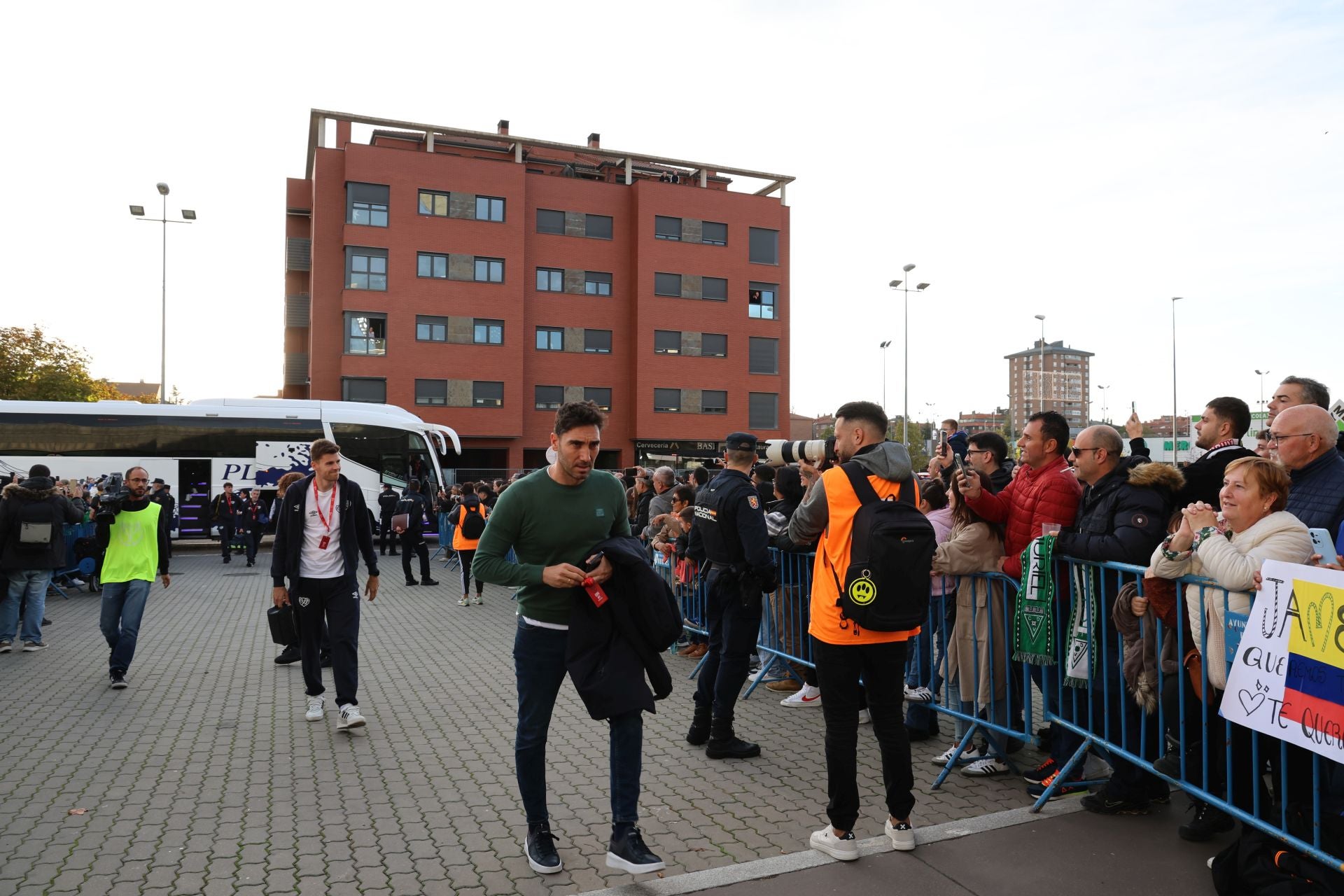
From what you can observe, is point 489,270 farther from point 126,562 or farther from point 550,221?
point 126,562

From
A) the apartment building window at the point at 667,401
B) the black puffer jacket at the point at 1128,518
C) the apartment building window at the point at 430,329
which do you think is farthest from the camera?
the apartment building window at the point at 667,401

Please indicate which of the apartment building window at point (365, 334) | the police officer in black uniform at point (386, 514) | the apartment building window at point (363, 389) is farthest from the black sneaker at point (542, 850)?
the apartment building window at point (365, 334)

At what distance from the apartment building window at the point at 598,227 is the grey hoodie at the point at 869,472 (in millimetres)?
39030

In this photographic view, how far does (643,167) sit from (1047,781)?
143 ft

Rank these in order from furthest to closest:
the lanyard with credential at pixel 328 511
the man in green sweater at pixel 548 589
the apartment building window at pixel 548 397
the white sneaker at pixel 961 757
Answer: the apartment building window at pixel 548 397 < the lanyard with credential at pixel 328 511 < the white sneaker at pixel 961 757 < the man in green sweater at pixel 548 589

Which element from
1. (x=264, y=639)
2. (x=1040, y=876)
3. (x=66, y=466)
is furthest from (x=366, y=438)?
(x=1040, y=876)

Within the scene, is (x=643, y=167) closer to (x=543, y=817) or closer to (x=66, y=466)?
(x=66, y=466)

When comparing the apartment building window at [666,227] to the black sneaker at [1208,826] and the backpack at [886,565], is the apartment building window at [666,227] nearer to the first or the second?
the backpack at [886,565]

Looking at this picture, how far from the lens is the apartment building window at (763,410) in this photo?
44250 millimetres

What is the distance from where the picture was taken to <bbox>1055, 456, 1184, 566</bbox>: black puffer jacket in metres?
4.23

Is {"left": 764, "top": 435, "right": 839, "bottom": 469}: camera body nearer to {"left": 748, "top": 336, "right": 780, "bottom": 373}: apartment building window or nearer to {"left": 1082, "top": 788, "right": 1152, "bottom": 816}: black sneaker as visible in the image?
{"left": 1082, "top": 788, "right": 1152, "bottom": 816}: black sneaker

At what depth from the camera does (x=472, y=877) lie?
12.3ft

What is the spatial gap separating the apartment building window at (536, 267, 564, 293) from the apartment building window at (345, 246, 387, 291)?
6979mm

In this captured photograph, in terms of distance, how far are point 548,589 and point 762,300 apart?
4153cm
